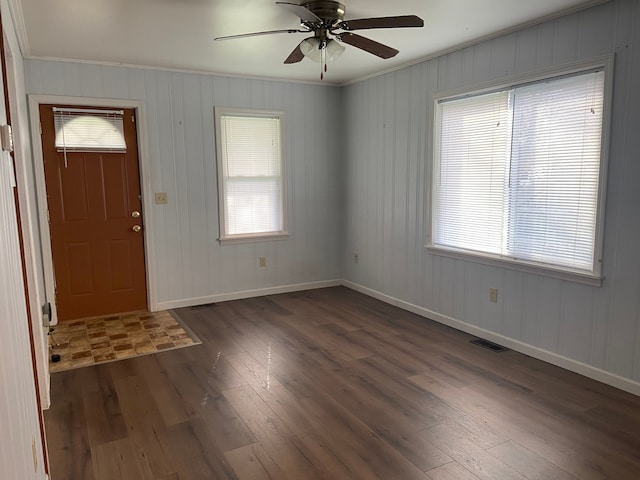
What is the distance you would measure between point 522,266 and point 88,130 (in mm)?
4107

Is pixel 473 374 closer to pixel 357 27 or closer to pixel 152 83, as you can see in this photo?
pixel 357 27

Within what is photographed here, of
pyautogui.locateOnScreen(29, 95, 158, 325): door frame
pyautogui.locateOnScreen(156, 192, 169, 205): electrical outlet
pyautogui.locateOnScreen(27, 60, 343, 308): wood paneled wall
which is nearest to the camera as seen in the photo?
pyautogui.locateOnScreen(29, 95, 158, 325): door frame

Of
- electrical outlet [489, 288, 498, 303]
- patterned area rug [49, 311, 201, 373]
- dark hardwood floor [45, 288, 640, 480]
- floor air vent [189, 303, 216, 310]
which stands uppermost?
electrical outlet [489, 288, 498, 303]

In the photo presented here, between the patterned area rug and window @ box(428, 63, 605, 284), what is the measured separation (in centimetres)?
260

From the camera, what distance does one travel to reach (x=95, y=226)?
180 inches

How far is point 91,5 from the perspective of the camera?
2.94 m

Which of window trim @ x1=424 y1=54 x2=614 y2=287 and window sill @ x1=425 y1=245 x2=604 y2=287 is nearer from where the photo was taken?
window trim @ x1=424 y1=54 x2=614 y2=287

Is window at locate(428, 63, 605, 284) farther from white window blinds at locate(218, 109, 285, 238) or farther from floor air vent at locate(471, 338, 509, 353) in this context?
white window blinds at locate(218, 109, 285, 238)


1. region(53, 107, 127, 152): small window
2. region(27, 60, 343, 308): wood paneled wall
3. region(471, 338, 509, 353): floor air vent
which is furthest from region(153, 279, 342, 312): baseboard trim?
region(471, 338, 509, 353): floor air vent

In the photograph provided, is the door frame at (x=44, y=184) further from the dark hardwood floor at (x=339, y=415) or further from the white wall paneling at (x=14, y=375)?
the white wall paneling at (x=14, y=375)

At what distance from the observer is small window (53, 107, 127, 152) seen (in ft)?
14.2

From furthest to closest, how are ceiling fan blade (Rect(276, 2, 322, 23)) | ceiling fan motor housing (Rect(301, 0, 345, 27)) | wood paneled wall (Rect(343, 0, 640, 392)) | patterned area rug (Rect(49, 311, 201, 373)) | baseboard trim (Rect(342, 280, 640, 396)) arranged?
patterned area rug (Rect(49, 311, 201, 373)), baseboard trim (Rect(342, 280, 640, 396)), wood paneled wall (Rect(343, 0, 640, 392)), ceiling fan motor housing (Rect(301, 0, 345, 27)), ceiling fan blade (Rect(276, 2, 322, 23))

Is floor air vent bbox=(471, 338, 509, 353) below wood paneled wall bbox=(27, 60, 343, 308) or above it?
below

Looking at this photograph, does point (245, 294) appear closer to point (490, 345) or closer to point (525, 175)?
point (490, 345)
